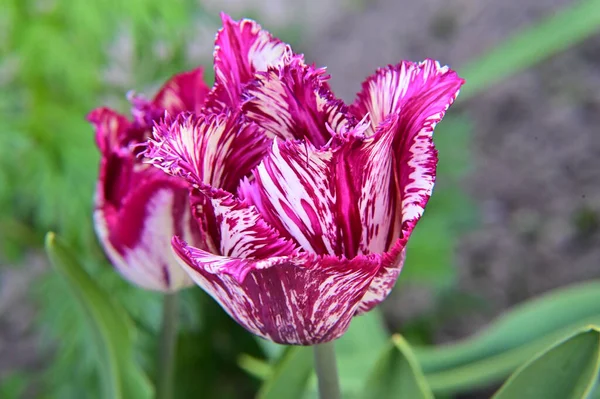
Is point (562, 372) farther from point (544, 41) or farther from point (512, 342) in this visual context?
point (544, 41)

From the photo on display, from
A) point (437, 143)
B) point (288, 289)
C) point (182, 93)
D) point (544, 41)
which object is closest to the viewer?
point (288, 289)

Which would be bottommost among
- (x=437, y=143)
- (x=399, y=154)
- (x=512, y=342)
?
(x=512, y=342)

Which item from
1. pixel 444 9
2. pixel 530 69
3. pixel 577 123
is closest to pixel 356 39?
pixel 444 9

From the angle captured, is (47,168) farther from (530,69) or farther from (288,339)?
(530,69)

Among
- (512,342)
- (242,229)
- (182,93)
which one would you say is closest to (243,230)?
(242,229)

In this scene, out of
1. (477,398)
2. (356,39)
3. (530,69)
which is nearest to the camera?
(477,398)

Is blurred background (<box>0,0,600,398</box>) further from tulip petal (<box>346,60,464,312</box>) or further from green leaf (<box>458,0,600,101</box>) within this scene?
tulip petal (<box>346,60,464,312</box>)

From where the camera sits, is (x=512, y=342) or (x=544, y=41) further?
→ (x=544, y=41)
